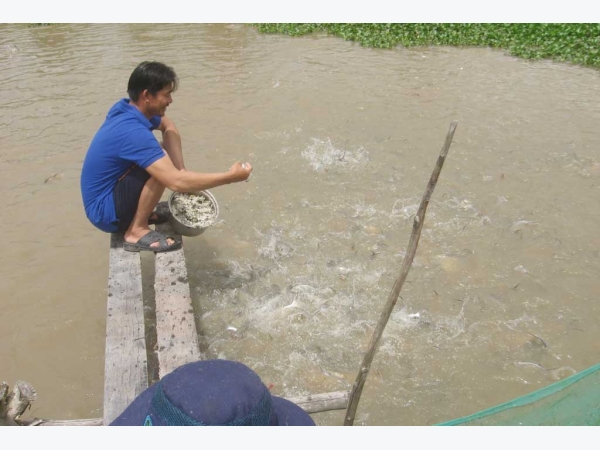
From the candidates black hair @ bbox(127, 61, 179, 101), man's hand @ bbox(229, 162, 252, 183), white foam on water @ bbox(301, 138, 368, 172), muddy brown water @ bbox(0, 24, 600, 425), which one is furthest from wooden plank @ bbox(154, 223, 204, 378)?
white foam on water @ bbox(301, 138, 368, 172)

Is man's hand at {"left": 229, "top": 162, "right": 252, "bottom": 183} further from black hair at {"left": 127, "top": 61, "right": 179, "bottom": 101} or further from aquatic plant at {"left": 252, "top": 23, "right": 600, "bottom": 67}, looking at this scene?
aquatic plant at {"left": 252, "top": 23, "right": 600, "bottom": 67}

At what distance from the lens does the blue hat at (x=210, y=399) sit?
118 cm

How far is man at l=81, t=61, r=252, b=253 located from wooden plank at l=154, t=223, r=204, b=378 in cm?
18

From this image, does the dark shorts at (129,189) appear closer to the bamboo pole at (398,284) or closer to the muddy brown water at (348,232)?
the muddy brown water at (348,232)

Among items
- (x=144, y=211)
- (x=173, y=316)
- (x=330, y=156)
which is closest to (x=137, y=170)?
(x=144, y=211)

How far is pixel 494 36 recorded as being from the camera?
815 centimetres

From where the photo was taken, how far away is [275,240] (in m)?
3.82

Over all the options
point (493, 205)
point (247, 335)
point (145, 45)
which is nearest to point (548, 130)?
point (493, 205)

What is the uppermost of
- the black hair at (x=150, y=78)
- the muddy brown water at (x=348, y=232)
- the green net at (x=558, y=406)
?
the black hair at (x=150, y=78)

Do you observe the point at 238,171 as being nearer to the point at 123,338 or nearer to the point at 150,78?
the point at 150,78

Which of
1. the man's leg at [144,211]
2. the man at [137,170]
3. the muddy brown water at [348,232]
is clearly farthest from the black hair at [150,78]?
the muddy brown water at [348,232]

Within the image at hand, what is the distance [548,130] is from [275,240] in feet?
10.9

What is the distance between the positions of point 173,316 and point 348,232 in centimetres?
174

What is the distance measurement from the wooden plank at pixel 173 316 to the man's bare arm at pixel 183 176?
0.43 m
